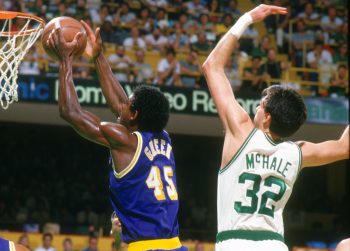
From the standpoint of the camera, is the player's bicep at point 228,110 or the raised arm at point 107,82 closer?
the player's bicep at point 228,110

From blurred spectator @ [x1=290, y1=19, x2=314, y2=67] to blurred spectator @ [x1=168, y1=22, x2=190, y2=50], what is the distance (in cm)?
206

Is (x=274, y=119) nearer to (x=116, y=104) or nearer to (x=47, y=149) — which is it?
(x=116, y=104)

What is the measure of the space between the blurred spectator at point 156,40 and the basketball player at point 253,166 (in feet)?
30.6

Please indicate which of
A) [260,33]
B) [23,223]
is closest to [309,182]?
[260,33]

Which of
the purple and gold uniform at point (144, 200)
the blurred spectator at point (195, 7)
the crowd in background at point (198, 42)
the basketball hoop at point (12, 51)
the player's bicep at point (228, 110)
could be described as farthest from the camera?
the blurred spectator at point (195, 7)

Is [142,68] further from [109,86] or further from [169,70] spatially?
[109,86]

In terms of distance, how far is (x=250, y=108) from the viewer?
502 inches

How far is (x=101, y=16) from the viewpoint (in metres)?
13.8

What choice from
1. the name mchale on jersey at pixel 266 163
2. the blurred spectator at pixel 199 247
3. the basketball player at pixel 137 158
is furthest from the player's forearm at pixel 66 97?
the blurred spectator at pixel 199 247

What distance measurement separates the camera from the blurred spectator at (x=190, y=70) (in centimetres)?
1327

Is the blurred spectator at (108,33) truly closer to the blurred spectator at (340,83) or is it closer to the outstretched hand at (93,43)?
the blurred spectator at (340,83)

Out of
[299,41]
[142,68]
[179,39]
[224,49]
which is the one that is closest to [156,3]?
[179,39]

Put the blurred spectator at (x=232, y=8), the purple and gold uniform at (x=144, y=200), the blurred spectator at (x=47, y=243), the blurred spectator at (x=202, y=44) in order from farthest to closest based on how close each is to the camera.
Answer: the blurred spectator at (x=232, y=8)
the blurred spectator at (x=202, y=44)
the blurred spectator at (x=47, y=243)
the purple and gold uniform at (x=144, y=200)

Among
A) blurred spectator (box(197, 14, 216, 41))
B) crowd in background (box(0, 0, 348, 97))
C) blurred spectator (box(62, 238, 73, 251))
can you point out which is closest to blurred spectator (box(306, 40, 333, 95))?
crowd in background (box(0, 0, 348, 97))
